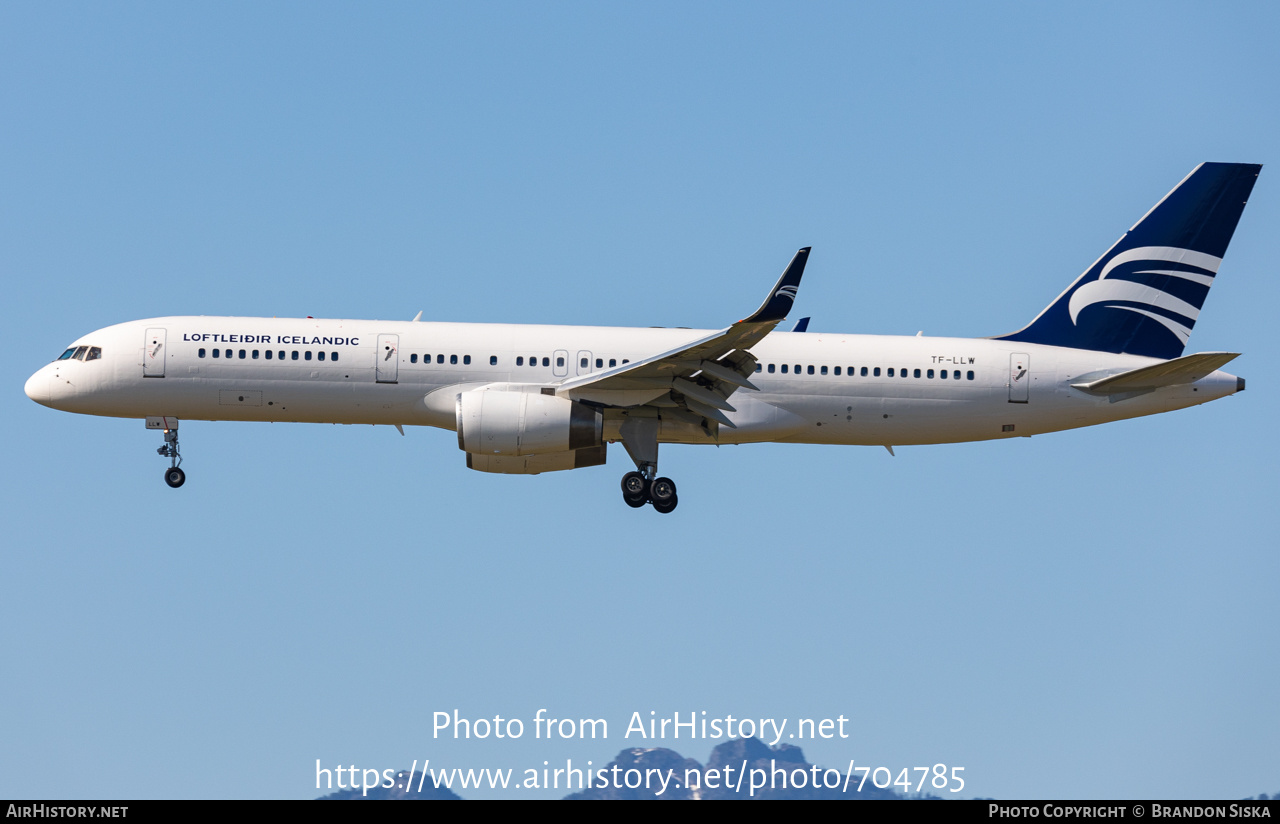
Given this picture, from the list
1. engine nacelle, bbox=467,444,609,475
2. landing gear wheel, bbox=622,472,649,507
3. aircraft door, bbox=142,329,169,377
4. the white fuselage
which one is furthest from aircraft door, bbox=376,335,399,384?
landing gear wheel, bbox=622,472,649,507

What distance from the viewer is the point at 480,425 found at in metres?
30.4

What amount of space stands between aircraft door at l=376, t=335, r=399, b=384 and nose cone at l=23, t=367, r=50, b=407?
28.4ft

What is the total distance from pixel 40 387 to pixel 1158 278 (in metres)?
29.2

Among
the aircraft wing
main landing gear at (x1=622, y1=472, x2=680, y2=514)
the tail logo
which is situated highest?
the tail logo

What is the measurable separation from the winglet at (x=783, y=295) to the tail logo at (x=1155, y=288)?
419 inches

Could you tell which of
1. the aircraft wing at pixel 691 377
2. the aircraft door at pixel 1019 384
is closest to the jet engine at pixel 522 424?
the aircraft wing at pixel 691 377

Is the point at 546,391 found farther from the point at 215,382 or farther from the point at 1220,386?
the point at 1220,386

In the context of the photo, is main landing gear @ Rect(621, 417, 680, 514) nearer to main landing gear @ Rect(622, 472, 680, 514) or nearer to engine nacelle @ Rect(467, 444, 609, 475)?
main landing gear @ Rect(622, 472, 680, 514)

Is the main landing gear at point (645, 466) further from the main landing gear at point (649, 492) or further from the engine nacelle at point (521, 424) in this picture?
the engine nacelle at point (521, 424)

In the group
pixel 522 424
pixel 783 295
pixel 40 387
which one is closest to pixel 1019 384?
pixel 783 295

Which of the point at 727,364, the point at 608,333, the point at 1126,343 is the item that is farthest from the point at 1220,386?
the point at 608,333

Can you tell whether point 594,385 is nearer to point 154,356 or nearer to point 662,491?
point 662,491

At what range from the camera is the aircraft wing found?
29.0 metres

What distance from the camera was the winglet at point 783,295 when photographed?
27.5m
